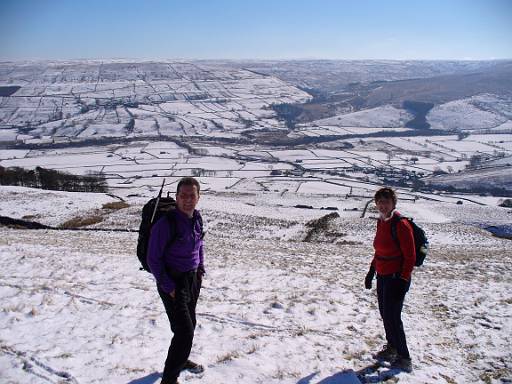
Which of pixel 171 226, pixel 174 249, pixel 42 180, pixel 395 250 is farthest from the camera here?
pixel 42 180

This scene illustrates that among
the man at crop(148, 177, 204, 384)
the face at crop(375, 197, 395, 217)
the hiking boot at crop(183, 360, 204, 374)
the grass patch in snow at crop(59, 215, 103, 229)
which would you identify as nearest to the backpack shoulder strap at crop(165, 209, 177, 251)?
the man at crop(148, 177, 204, 384)

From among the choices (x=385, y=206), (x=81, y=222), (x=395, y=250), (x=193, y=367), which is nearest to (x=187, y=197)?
(x=193, y=367)

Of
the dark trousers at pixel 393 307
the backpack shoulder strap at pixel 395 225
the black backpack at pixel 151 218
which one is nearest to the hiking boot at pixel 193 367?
the black backpack at pixel 151 218

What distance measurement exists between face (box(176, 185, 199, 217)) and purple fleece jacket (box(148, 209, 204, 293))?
10 centimetres

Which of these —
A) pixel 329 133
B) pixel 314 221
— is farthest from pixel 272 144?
pixel 314 221

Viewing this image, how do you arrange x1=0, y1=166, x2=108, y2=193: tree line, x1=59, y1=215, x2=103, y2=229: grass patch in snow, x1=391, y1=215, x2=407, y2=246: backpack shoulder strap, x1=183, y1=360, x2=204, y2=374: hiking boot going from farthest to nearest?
x1=0, y1=166, x2=108, y2=193: tree line < x1=59, y1=215, x2=103, y2=229: grass patch in snow < x1=391, y1=215, x2=407, y2=246: backpack shoulder strap < x1=183, y1=360, x2=204, y2=374: hiking boot

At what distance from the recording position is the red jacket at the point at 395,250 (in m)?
6.68

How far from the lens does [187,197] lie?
5746mm

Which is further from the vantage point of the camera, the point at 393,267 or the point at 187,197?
the point at 393,267

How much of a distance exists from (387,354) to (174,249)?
14.8ft

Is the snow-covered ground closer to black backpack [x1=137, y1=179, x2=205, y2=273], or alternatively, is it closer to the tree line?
black backpack [x1=137, y1=179, x2=205, y2=273]

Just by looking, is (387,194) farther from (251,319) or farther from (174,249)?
(251,319)

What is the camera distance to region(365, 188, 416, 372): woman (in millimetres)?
6711

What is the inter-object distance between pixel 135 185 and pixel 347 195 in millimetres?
40020
